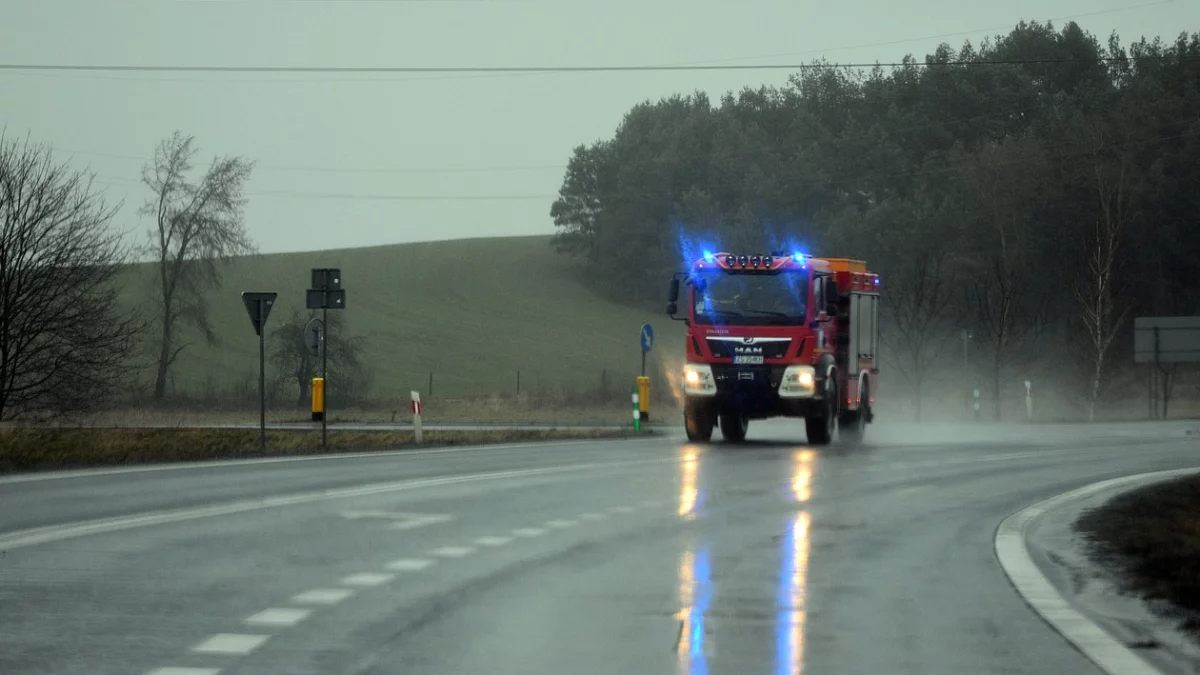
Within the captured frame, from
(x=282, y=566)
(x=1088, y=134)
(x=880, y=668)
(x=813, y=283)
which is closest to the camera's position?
(x=880, y=668)

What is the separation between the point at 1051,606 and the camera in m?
9.65

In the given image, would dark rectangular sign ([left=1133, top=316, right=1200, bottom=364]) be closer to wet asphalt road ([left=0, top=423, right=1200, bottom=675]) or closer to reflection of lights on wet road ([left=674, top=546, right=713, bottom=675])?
wet asphalt road ([left=0, top=423, right=1200, bottom=675])

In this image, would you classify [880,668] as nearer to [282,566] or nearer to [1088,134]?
[282,566]

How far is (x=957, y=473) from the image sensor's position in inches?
892

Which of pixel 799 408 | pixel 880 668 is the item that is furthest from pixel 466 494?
pixel 799 408

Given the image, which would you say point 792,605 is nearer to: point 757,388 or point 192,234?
point 757,388

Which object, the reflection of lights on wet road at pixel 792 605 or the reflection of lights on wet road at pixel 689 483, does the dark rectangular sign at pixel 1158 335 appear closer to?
the reflection of lights on wet road at pixel 689 483

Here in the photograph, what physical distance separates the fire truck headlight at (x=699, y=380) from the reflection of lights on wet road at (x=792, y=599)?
13.8m

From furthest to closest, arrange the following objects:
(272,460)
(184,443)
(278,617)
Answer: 1. (184,443)
2. (272,460)
3. (278,617)

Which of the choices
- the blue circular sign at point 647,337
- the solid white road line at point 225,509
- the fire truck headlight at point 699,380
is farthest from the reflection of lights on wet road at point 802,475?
the blue circular sign at point 647,337

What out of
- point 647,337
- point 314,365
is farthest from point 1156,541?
point 314,365

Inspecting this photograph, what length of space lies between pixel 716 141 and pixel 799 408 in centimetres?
8337

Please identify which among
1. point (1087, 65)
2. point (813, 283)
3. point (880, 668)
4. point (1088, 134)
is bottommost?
point (880, 668)

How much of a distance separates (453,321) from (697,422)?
2794 inches
